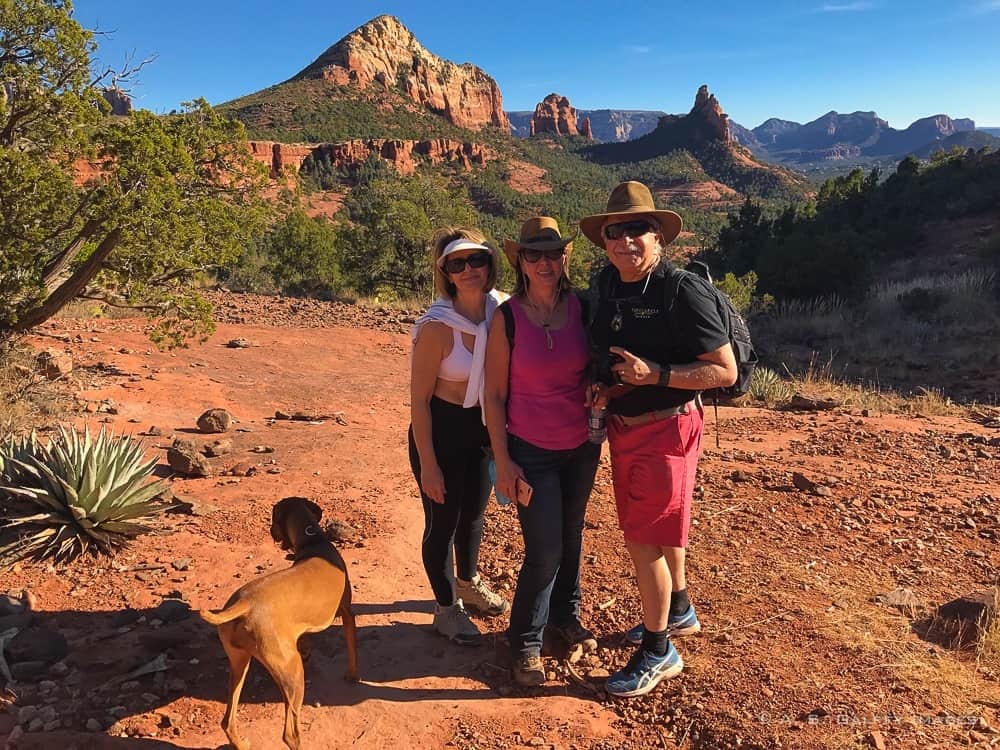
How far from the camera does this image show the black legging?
2873 millimetres

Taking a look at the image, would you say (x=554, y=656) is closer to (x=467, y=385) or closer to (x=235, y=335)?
(x=467, y=385)

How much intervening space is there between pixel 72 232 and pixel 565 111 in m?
158

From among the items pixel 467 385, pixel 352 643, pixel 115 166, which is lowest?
pixel 352 643

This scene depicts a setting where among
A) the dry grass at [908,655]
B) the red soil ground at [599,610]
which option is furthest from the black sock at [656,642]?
the dry grass at [908,655]

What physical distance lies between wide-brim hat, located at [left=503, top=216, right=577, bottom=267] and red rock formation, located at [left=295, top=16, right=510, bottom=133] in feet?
333

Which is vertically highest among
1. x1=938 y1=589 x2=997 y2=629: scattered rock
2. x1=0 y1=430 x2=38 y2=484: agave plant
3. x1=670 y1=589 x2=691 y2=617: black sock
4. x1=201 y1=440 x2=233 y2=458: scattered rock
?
x1=0 y1=430 x2=38 y2=484: agave plant

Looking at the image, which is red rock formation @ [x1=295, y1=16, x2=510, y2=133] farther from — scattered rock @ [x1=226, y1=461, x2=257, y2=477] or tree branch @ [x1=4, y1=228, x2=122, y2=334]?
scattered rock @ [x1=226, y1=461, x2=257, y2=477]

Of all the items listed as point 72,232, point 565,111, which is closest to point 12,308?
point 72,232

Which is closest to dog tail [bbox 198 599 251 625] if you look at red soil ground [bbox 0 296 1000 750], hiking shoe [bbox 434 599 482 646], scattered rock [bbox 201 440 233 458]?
red soil ground [bbox 0 296 1000 750]

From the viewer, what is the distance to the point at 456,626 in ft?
10.8

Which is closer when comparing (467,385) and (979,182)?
(467,385)

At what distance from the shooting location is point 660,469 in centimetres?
259

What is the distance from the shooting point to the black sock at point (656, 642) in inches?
114

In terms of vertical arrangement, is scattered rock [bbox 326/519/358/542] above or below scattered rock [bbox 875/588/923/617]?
above
